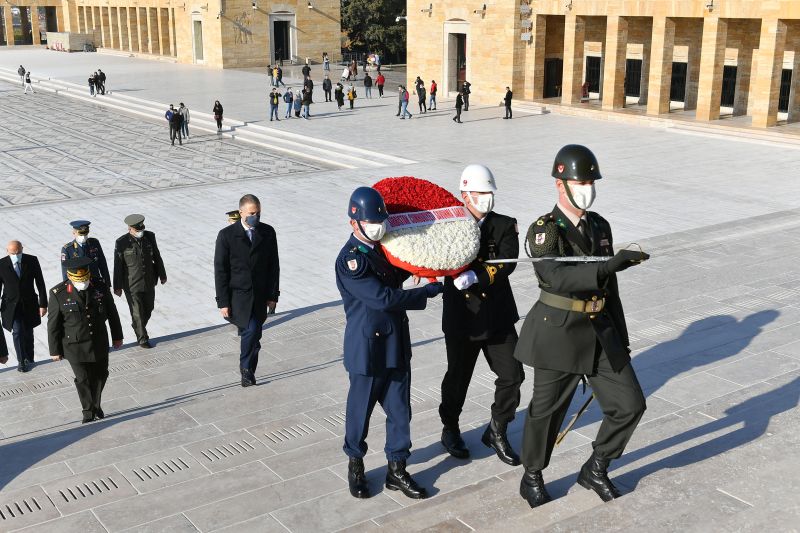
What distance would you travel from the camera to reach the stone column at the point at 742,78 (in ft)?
88.2

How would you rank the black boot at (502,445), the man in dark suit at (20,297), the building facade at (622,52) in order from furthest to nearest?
the building facade at (622,52) < the man in dark suit at (20,297) < the black boot at (502,445)

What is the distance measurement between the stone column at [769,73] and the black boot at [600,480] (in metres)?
22.0

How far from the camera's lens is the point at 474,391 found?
6543 mm

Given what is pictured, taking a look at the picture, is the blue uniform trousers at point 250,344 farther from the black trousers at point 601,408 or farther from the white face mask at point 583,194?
the white face mask at point 583,194

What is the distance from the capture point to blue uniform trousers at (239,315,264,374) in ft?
22.8

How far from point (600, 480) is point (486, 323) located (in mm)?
1099

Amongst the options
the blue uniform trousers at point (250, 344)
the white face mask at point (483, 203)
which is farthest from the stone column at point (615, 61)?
the white face mask at point (483, 203)

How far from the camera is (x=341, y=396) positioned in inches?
260

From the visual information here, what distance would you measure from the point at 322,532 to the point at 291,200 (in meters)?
12.6

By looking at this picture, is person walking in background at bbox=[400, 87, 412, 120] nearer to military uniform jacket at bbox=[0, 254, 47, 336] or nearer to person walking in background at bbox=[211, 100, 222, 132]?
person walking in background at bbox=[211, 100, 222, 132]

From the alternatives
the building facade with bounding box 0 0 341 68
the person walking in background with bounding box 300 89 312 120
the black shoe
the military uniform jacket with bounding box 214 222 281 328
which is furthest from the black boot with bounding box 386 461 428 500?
the building facade with bounding box 0 0 341 68

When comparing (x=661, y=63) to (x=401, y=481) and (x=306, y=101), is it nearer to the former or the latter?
(x=306, y=101)

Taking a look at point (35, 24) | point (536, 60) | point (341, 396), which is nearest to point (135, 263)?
point (341, 396)

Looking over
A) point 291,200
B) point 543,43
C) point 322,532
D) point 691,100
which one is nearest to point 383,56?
point 543,43
